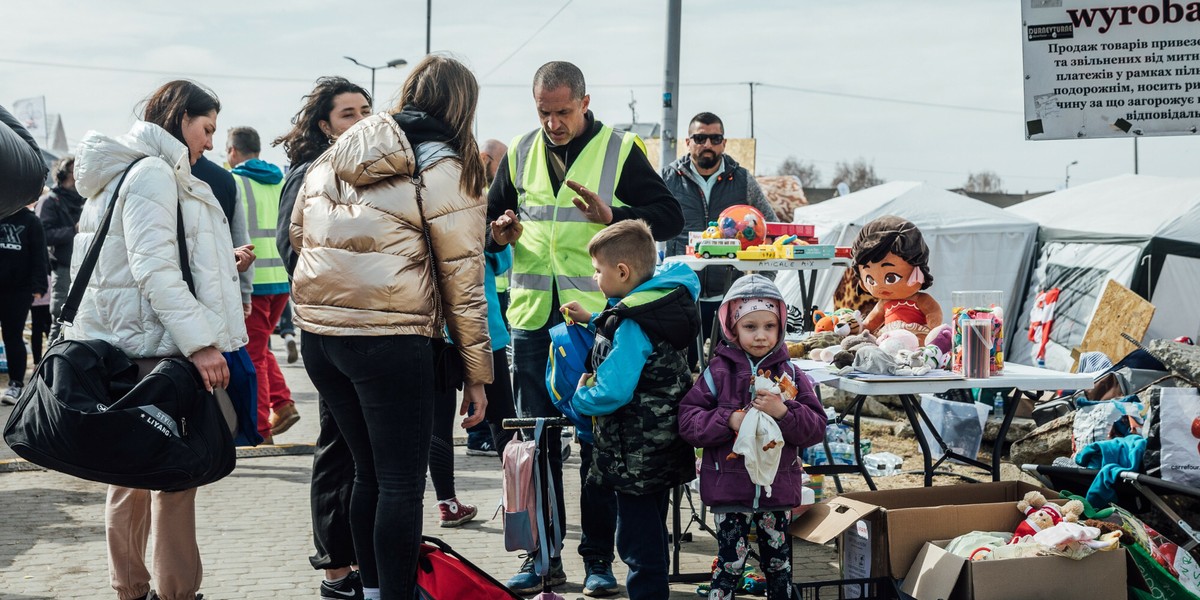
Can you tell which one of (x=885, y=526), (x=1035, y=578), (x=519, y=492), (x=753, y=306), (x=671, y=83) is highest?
(x=671, y=83)

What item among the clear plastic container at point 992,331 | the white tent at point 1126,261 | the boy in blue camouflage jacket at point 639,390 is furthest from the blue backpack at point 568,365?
the white tent at point 1126,261

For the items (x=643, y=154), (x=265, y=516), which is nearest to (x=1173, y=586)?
(x=643, y=154)

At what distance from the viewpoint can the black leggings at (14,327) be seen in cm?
862

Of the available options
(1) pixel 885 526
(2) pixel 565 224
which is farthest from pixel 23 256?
(1) pixel 885 526

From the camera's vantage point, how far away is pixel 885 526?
380 cm

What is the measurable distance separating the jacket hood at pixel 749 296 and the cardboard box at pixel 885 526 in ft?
2.13

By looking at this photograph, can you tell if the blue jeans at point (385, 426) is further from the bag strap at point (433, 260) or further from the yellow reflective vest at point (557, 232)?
the yellow reflective vest at point (557, 232)

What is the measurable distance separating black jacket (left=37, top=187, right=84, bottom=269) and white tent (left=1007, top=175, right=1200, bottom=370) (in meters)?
8.55

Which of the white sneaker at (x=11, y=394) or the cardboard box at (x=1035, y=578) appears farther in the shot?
→ the white sneaker at (x=11, y=394)

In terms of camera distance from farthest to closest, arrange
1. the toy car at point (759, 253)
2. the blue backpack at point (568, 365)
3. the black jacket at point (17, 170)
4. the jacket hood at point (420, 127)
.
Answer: the toy car at point (759, 253), the blue backpack at point (568, 365), the jacket hood at point (420, 127), the black jacket at point (17, 170)

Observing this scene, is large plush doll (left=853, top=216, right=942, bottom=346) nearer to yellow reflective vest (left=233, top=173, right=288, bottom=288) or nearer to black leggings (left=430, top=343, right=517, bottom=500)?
black leggings (left=430, top=343, right=517, bottom=500)

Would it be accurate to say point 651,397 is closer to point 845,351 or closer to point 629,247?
point 629,247

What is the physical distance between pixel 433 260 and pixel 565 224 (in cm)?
108

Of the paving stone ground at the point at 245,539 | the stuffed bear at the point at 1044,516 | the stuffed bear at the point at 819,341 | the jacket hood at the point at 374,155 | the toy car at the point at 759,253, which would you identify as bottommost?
the paving stone ground at the point at 245,539
